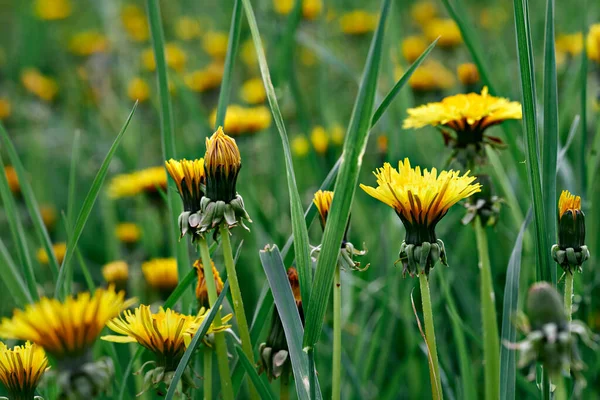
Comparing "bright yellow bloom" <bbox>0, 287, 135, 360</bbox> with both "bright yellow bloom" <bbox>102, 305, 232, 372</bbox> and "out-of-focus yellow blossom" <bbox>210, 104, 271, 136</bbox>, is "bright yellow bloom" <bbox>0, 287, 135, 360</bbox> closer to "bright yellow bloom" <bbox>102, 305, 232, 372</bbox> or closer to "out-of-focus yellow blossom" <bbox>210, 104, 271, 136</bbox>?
"bright yellow bloom" <bbox>102, 305, 232, 372</bbox>

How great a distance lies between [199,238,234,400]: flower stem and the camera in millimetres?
925

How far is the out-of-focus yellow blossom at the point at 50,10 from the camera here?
4.96 meters

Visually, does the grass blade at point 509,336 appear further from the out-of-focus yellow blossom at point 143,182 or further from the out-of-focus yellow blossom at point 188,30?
the out-of-focus yellow blossom at point 188,30

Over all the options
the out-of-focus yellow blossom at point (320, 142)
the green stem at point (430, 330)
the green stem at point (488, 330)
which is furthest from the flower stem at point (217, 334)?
the out-of-focus yellow blossom at point (320, 142)

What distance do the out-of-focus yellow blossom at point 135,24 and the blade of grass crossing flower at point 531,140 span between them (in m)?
3.52

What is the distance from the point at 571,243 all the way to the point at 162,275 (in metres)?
0.89

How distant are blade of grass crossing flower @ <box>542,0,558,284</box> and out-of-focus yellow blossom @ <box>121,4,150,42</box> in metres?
3.51

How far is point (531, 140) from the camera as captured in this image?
2.89 ft

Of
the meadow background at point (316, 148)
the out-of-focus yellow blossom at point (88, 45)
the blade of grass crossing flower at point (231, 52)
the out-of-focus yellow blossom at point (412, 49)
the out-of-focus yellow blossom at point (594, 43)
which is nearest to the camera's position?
the blade of grass crossing flower at point (231, 52)

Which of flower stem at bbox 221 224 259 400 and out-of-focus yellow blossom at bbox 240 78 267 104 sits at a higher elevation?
out-of-focus yellow blossom at bbox 240 78 267 104

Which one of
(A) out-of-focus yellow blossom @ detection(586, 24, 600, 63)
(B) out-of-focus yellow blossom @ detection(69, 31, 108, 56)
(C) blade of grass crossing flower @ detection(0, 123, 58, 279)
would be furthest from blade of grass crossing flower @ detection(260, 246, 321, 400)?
(B) out-of-focus yellow blossom @ detection(69, 31, 108, 56)

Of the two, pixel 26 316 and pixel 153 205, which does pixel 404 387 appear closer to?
pixel 153 205

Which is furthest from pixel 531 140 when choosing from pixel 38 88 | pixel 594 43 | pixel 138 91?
pixel 38 88

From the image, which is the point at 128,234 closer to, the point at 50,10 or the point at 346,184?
the point at 346,184
